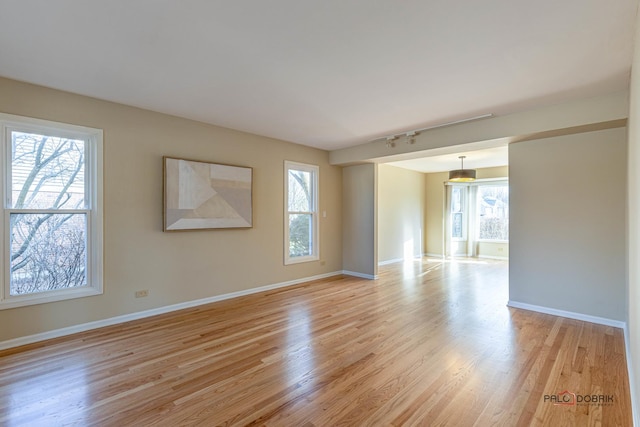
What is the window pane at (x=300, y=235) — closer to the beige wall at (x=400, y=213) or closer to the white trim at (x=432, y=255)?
the beige wall at (x=400, y=213)

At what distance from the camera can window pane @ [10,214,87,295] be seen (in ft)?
9.85

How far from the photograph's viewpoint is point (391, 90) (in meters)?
3.13

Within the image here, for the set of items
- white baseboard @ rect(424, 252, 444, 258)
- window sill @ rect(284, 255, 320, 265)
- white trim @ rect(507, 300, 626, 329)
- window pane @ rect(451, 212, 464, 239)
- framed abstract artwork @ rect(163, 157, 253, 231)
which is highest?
framed abstract artwork @ rect(163, 157, 253, 231)

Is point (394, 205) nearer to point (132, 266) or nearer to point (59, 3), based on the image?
point (132, 266)

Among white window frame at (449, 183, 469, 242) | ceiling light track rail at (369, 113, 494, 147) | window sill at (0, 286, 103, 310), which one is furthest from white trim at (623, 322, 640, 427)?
white window frame at (449, 183, 469, 242)

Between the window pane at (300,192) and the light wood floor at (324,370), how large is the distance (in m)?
2.12

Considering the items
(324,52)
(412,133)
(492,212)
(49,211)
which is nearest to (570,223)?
(412,133)

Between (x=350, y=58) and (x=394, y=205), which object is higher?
(x=350, y=58)

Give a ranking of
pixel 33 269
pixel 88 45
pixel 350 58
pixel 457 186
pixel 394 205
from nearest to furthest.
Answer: pixel 88 45
pixel 350 58
pixel 33 269
pixel 394 205
pixel 457 186

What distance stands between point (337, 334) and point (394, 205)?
17.8 feet

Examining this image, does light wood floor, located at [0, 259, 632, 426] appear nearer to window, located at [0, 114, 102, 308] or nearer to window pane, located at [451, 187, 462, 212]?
window, located at [0, 114, 102, 308]

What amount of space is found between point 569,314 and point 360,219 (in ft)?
11.4

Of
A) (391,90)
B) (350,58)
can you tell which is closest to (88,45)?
(350,58)

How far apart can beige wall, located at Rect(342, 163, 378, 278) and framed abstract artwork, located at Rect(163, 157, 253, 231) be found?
226cm
